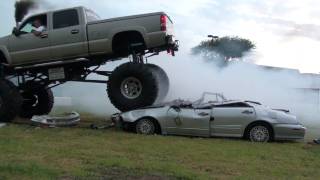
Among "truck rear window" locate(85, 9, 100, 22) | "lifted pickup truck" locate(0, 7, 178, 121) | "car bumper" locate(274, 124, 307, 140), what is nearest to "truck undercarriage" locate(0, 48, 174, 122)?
"lifted pickup truck" locate(0, 7, 178, 121)

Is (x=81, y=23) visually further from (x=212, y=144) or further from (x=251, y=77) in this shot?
(x=251, y=77)

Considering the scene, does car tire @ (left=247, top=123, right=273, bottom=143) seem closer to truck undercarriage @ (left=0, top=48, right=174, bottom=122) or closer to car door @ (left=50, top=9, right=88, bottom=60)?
truck undercarriage @ (left=0, top=48, right=174, bottom=122)

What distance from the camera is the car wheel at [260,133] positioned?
1330cm

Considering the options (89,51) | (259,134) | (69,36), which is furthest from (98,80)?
(259,134)

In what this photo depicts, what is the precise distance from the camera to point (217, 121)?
13469mm

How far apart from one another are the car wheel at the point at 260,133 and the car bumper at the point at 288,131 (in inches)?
7.6

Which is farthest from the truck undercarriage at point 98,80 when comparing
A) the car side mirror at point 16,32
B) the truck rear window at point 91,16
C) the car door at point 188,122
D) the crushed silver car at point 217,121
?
the truck rear window at point 91,16

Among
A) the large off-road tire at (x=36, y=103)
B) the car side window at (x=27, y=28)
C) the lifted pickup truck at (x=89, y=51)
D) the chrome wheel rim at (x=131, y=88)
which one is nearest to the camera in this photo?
the lifted pickup truck at (x=89, y=51)

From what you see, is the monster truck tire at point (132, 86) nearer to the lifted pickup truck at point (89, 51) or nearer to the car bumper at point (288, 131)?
the lifted pickup truck at point (89, 51)

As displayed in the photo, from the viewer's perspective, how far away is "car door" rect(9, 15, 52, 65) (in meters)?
14.0

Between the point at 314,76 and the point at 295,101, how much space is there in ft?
12.4

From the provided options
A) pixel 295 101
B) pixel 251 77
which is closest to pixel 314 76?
pixel 295 101

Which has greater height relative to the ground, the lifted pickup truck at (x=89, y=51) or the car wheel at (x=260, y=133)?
the lifted pickup truck at (x=89, y=51)

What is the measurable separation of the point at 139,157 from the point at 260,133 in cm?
450
